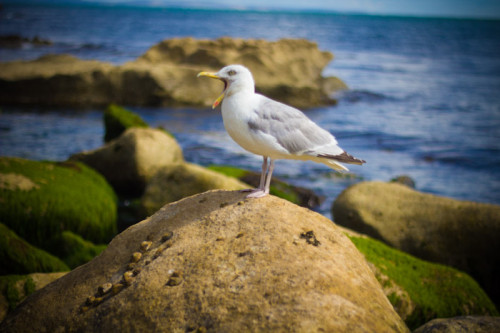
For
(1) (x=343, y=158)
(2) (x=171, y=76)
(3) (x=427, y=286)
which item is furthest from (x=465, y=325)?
(2) (x=171, y=76)

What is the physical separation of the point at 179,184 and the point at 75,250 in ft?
6.60

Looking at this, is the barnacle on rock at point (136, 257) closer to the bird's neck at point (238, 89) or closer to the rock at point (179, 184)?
the bird's neck at point (238, 89)

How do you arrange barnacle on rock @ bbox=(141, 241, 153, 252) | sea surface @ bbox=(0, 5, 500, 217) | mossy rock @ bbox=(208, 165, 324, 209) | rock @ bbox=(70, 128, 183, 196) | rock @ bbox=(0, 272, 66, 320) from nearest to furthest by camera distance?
1. barnacle on rock @ bbox=(141, 241, 153, 252)
2. rock @ bbox=(0, 272, 66, 320)
3. rock @ bbox=(70, 128, 183, 196)
4. mossy rock @ bbox=(208, 165, 324, 209)
5. sea surface @ bbox=(0, 5, 500, 217)

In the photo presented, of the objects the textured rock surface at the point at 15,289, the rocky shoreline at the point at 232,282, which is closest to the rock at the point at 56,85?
the rocky shoreline at the point at 232,282

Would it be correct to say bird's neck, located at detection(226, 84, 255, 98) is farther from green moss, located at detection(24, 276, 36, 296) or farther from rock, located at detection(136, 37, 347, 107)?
rock, located at detection(136, 37, 347, 107)

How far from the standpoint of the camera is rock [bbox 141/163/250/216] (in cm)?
755

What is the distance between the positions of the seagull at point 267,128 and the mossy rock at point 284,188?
17.3 ft

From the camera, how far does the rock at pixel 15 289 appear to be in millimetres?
4773

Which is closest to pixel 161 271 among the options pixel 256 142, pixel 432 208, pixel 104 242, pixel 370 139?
pixel 256 142

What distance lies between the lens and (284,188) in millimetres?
10203

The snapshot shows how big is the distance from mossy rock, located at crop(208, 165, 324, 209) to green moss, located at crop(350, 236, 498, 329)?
12.3ft

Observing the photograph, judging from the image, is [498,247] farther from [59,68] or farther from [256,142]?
[59,68]

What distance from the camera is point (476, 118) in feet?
63.6

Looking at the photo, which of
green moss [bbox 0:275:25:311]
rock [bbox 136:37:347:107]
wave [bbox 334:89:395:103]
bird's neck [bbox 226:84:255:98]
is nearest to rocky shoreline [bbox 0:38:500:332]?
green moss [bbox 0:275:25:311]
